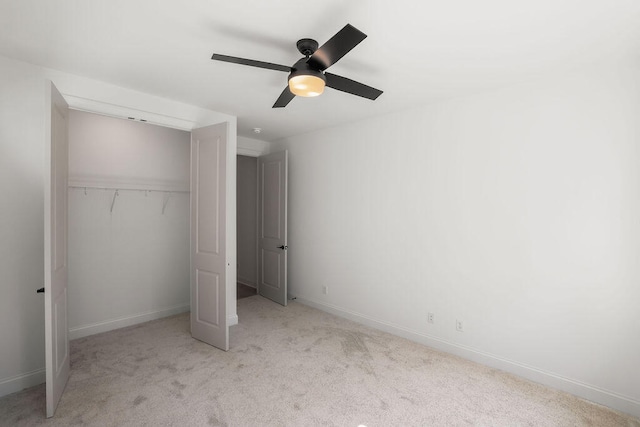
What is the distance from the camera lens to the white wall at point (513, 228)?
2.24 meters

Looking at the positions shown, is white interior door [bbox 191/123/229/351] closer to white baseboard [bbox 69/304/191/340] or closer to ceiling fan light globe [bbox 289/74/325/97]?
white baseboard [bbox 69/304/191/340]

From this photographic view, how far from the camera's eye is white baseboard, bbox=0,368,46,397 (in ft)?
7.62

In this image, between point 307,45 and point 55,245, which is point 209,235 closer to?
point 55,245

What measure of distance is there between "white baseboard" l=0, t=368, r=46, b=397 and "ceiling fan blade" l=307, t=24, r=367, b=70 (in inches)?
126

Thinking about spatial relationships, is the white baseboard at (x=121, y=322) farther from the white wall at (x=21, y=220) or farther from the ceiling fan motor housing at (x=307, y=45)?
the ceiling fan motor housing at (x=307, y=45)

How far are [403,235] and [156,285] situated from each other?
10.5 ft

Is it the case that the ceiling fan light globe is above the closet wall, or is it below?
above

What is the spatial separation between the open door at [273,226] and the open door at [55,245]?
2520 millimetres

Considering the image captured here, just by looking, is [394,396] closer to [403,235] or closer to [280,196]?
[403,235]

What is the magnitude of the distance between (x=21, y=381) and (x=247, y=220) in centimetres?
360

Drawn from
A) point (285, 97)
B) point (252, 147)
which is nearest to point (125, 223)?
point (252, 147)

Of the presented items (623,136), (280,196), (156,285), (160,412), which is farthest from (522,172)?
(156,285)

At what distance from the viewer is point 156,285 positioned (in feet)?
13.0

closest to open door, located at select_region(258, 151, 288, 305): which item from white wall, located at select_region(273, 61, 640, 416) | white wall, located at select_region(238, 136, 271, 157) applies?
white wall, located at select_region(238, 136, 271, 157)
